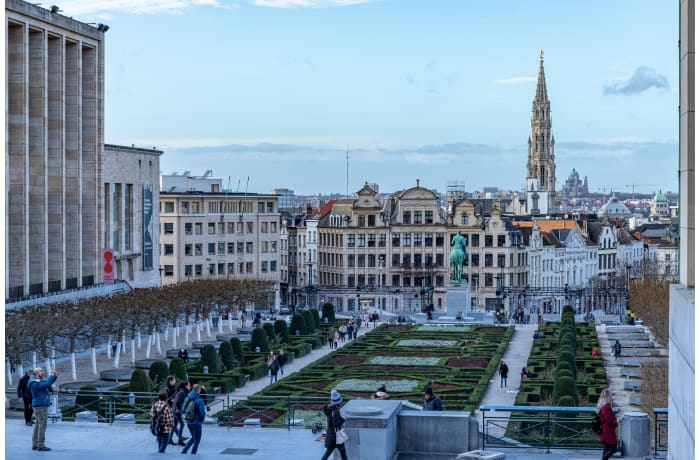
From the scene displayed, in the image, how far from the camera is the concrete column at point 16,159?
2753 inches

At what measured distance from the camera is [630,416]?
24562 mm

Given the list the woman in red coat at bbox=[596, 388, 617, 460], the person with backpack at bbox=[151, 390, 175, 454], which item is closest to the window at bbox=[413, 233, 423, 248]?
the person with backpack at bbox=[151, 390, 175, 454]

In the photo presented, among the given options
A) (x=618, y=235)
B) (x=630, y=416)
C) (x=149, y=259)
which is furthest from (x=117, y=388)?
(x=618, y=235)

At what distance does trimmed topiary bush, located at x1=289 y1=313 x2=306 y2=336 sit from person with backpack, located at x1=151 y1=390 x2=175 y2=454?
162 feet

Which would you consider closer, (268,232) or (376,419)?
(376,419)

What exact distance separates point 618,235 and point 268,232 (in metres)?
53.1

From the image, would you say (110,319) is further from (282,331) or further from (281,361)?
(282,331)

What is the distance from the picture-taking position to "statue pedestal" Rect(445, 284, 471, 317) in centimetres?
9200

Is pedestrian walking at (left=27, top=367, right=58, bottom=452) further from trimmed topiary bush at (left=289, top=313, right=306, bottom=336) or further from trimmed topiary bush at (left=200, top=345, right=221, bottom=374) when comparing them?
trimmed topiary bush at (left=289, top=313, right=306, bottom=336)

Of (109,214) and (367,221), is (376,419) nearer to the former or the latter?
(109,214)

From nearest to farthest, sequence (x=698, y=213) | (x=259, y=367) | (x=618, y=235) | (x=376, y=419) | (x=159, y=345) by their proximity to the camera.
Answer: (x=698, y=213)
(x=376, y=419)
(x=259, y=367)
(x=159, y=345)
(x=618, y=235)

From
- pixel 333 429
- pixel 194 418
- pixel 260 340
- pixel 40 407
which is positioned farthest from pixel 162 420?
pixel 260 340

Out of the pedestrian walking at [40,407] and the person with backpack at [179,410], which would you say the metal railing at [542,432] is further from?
the pedestrian walking at [40,407]

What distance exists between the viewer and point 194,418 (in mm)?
24859
